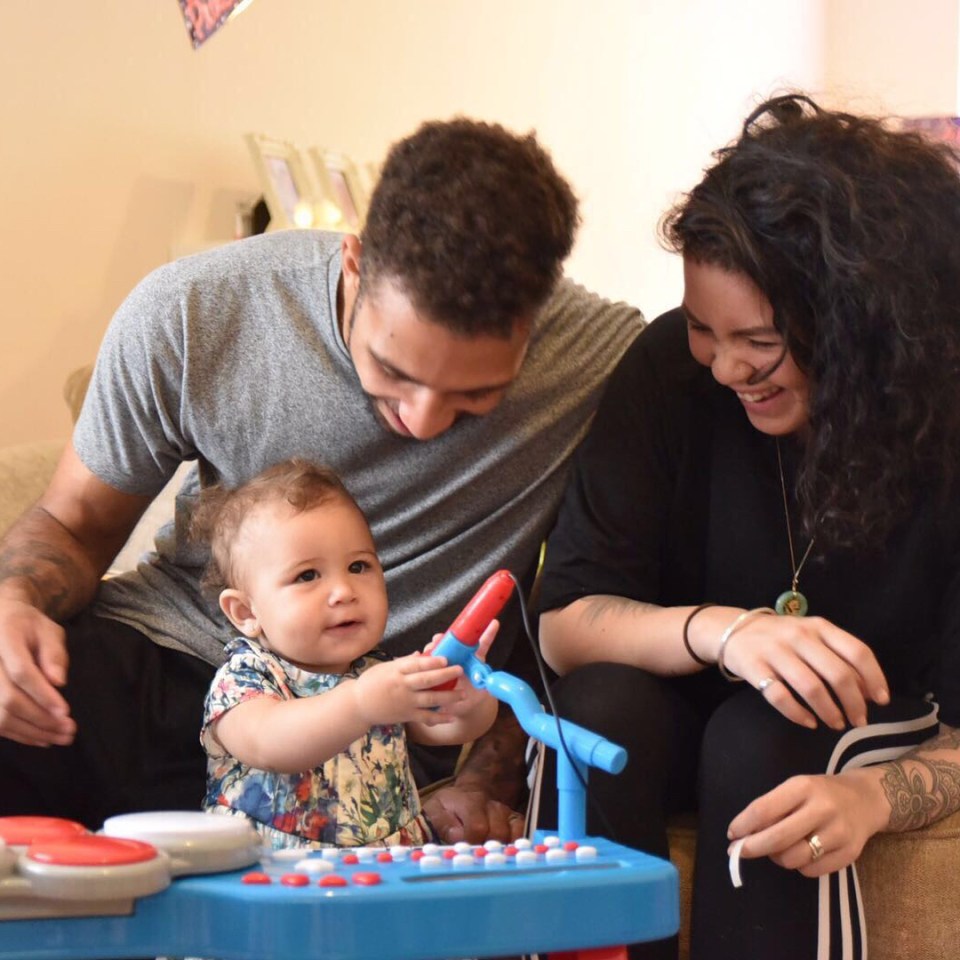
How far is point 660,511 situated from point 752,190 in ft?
1.05

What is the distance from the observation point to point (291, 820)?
1181 millimetres

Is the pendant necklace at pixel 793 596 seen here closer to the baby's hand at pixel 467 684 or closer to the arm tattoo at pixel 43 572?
the baby's hand at pixel 467 684

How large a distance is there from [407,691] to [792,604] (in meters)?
0.49

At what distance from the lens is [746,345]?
1.26 m

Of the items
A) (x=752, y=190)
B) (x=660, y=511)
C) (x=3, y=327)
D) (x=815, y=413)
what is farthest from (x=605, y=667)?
(x=3, y=327)

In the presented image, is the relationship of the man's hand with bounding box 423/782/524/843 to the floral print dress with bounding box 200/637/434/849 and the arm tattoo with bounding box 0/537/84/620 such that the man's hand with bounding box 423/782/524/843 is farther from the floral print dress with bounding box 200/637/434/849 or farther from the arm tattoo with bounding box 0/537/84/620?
the arm tattoo with bounding box 0/537/84/620

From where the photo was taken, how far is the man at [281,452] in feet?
4.15

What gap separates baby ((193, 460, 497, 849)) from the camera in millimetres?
1176

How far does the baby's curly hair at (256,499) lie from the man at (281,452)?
8 cm

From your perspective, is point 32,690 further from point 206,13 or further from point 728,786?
point 206,13

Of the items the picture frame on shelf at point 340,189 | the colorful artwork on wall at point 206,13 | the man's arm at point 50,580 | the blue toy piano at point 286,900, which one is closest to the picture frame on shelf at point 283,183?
→ the picture frame on shelf at point 340,189

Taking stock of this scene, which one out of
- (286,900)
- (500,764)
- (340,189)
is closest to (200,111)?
(340,189)

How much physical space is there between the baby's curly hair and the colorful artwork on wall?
4.47 feet

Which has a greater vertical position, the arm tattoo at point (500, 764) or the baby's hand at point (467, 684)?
the baby's hand at point (467, 684)
